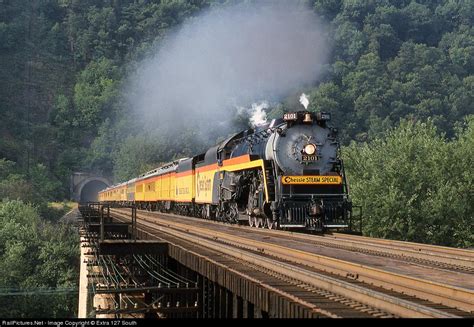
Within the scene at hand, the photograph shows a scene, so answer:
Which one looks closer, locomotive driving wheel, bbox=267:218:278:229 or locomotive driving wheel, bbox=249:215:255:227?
locomotive driving wheel, bbox=267:218:278:229

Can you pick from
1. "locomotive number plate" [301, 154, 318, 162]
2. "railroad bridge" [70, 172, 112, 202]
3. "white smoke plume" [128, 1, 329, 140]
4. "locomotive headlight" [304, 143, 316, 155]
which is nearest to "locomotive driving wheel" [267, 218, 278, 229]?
"locomotive number plate" [301, 154, 318, 162]

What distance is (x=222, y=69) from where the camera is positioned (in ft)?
532

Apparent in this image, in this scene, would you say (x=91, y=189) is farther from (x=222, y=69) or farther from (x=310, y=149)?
(x=310, y=149)

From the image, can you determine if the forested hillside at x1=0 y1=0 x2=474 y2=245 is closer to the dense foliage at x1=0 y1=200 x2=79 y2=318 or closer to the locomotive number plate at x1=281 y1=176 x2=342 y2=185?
the dense foliage at x1=0 y1=200 x2=79 y2=318

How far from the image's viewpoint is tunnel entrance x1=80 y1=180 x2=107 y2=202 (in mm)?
130000

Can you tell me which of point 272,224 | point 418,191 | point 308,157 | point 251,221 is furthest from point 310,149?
point 418,191

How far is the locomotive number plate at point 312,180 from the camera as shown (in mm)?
24594

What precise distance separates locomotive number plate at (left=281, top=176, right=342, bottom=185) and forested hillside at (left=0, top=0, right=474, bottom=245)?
78695mm

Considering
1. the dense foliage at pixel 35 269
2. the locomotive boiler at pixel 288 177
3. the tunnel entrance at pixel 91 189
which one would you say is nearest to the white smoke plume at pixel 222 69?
the tunnel entrance at pixel 91 189

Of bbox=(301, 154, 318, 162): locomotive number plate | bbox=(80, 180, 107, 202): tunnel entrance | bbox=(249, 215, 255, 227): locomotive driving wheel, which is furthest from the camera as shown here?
bbox=(80, 180, 107, 202): tunnel entrance

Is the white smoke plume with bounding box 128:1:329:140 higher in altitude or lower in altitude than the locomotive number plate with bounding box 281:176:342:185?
higher

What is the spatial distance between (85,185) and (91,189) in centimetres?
564

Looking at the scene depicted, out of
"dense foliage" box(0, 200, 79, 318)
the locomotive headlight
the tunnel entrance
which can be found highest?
the tunnel entrance

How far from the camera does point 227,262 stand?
1303 centimetres
